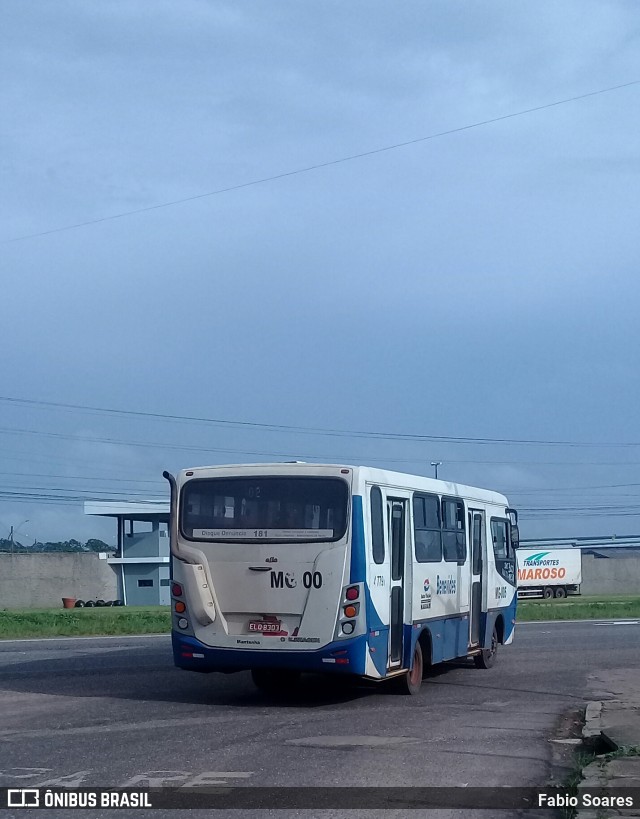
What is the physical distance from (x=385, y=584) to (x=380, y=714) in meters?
1.75

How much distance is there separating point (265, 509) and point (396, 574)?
2.18 metres

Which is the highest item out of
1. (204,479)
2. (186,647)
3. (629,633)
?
(204,479)

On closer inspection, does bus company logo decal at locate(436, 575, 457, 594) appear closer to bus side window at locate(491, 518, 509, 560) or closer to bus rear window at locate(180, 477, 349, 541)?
bus side window at locate(491, 518, 509, 560)

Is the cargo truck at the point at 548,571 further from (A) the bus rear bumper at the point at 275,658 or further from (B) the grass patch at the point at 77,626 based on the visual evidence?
(A) the bus rear bumper at the point at 275,658

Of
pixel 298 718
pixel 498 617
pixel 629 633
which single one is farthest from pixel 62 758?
pixel 629 633

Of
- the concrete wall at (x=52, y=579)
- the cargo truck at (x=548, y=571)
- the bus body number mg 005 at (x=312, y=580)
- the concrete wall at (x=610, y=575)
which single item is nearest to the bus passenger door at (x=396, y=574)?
the bus body number mg 005 at (x=312, y=580)

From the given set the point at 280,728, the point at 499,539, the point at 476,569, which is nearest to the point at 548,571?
the point at 499,539

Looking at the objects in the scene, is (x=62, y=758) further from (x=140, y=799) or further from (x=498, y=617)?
(x=498, y=617)

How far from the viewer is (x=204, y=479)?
48.1 feet

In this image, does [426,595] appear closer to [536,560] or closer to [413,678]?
[413,678]

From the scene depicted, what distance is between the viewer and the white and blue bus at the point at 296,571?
13.6 metres

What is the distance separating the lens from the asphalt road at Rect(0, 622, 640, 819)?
372 inches

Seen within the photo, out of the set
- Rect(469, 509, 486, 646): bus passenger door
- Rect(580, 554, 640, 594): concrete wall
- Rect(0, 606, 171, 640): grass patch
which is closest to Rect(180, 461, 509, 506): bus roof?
Rect(469, 509, 486, 646): bus passenger door

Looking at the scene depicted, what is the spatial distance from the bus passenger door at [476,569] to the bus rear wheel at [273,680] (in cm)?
390
